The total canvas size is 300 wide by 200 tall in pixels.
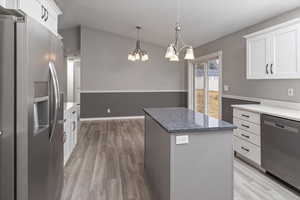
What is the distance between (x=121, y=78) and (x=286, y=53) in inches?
212

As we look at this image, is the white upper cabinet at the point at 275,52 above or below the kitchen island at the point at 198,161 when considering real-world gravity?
above

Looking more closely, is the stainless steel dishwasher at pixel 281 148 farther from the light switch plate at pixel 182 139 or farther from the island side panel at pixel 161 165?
the island side panel at pixel 161 165

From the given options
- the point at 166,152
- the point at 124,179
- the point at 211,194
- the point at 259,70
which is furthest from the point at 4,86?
the point at 259,70

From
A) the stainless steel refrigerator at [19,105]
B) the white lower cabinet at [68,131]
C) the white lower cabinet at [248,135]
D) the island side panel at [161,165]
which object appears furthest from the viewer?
the white lower cabinet at [68,131]

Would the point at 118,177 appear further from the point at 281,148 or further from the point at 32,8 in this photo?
the point at 32,8

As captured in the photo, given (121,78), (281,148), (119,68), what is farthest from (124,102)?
(281,148)

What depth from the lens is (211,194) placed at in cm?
186

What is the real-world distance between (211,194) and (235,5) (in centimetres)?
305

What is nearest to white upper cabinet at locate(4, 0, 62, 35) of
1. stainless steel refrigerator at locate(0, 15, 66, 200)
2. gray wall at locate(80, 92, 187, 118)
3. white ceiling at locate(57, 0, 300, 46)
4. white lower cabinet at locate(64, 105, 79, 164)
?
stainless steel refrigerator at locate(0, 15, 66, 200)

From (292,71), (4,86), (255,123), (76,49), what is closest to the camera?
(4,86)

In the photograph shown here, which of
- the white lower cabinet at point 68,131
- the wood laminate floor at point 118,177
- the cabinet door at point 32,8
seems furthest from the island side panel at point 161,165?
the cabinet door at point 32,8

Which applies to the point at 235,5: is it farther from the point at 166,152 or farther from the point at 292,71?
the point at 166,152

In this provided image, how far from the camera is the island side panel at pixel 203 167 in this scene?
1798 mm

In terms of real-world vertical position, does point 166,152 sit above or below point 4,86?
below
